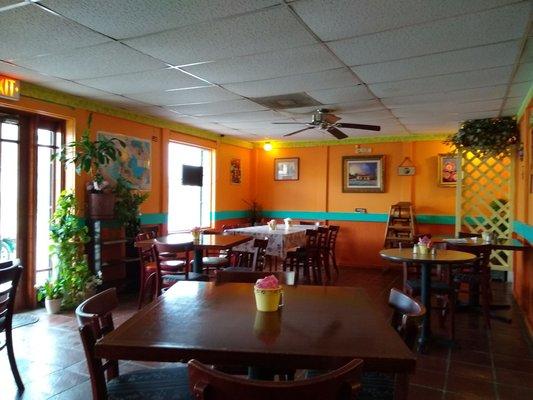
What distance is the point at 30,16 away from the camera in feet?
8.57

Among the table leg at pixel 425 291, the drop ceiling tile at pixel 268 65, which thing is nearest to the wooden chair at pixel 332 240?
the table leg at pixel 425 291

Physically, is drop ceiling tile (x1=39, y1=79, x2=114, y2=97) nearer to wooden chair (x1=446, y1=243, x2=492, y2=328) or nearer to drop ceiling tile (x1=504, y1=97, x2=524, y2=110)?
wooden chair (x1=446, y1=243, x2=492, y2=328)

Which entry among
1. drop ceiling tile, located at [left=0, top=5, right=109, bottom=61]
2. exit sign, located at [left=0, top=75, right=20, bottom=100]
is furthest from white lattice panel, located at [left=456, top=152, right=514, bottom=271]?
exit sign, located at [left=0, top=75, right=20, bottom=100]

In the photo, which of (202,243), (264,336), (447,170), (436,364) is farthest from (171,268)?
(447,170)

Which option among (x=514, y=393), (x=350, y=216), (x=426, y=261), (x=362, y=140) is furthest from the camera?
(x=350, y=216)

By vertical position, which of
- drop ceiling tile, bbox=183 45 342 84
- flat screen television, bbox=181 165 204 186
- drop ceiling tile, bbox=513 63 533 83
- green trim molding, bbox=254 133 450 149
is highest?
drop ceiling tile, bbox=513 63 533 83

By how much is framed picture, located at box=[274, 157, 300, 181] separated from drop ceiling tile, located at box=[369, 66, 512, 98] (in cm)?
387

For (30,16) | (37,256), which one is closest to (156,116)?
(37,256)

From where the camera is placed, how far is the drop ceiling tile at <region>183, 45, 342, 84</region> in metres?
3.27

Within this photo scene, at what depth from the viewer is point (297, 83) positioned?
412 cm

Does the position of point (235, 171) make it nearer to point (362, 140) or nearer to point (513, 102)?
point (362, 140)

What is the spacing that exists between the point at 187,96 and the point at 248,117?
4.56 feet

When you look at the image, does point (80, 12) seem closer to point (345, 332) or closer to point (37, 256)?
point (345, 332)

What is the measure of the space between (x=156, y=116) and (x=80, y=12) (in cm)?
337
